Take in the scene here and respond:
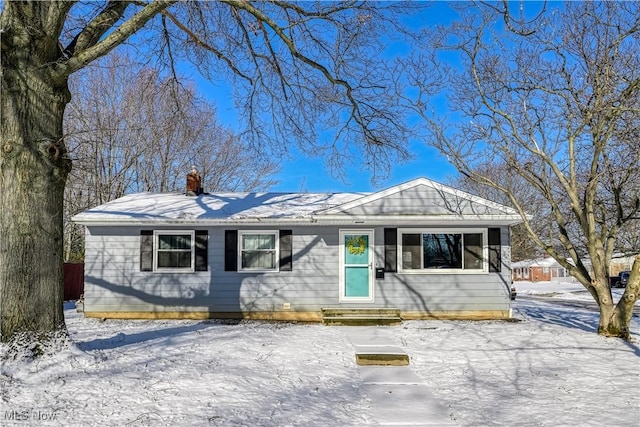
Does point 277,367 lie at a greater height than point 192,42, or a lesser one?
lesser

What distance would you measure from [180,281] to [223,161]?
1596cm

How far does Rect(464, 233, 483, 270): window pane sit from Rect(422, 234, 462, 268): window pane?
0.55ft

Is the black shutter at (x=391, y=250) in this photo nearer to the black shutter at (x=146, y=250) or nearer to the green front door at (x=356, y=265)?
the green front door at (x=356, y=265)

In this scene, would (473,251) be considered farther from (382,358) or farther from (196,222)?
(196,222)

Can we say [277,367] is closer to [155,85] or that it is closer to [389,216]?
[389,216]

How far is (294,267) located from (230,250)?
64.8 inches

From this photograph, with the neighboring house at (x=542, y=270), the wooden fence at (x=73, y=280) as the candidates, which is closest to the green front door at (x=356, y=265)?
the wooden fence at (x=73, y=280)

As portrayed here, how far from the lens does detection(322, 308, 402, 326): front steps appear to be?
10383 mm

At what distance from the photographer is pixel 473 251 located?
444 inches

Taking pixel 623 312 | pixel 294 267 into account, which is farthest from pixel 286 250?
pixel 623 312

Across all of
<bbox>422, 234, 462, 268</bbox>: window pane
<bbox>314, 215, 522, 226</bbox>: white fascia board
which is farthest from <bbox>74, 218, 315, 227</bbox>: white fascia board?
<bbox>422, 234, 462, 268</bbox>: window pane

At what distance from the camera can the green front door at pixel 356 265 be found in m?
11.1

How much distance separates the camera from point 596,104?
837 centimetres

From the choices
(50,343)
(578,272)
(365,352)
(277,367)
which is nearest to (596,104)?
(578,272)
